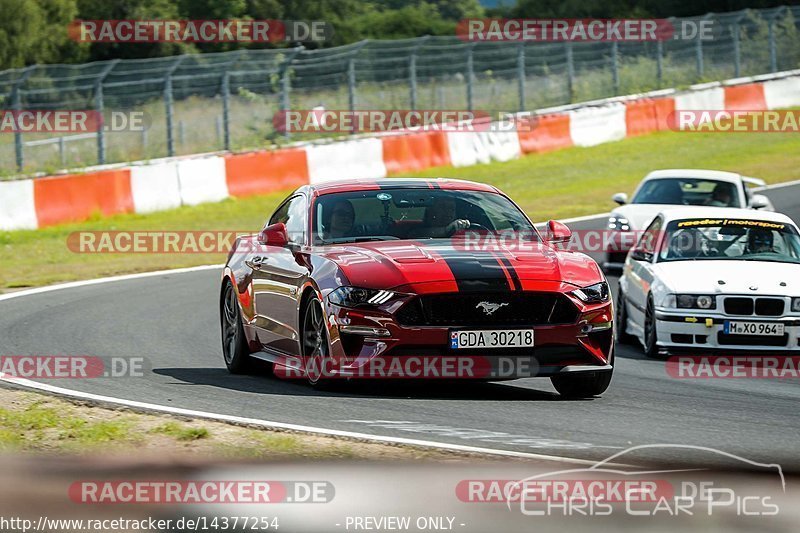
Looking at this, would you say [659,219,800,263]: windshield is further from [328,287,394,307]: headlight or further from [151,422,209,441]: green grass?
[151,422,209,441]: green grass

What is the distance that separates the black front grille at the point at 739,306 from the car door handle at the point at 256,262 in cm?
387

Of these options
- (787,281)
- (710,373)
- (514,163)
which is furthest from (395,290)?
(514,163)

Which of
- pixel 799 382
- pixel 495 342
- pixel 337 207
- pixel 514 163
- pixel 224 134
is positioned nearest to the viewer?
pixel 495 342

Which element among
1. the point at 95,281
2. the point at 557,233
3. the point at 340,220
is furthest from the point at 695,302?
the point at 95,281

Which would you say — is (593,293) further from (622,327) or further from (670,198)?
(670,198)

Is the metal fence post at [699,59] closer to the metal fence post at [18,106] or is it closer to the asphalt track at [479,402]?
the metal fence post at [18,106]

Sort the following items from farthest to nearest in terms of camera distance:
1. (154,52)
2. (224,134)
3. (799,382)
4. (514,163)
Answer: (154,52) < (514,163) < (224,134) < (799,382)

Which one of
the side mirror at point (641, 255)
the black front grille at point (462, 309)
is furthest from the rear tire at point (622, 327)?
the black front grille at point (462, 309)

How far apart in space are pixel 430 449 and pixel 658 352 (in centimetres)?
551

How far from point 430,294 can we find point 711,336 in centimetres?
394

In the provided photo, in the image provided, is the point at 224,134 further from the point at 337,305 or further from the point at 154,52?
the point at 154,52

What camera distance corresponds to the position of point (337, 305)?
8.79 meters

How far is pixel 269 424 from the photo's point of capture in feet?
25.8

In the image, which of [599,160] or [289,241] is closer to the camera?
[289,241]
